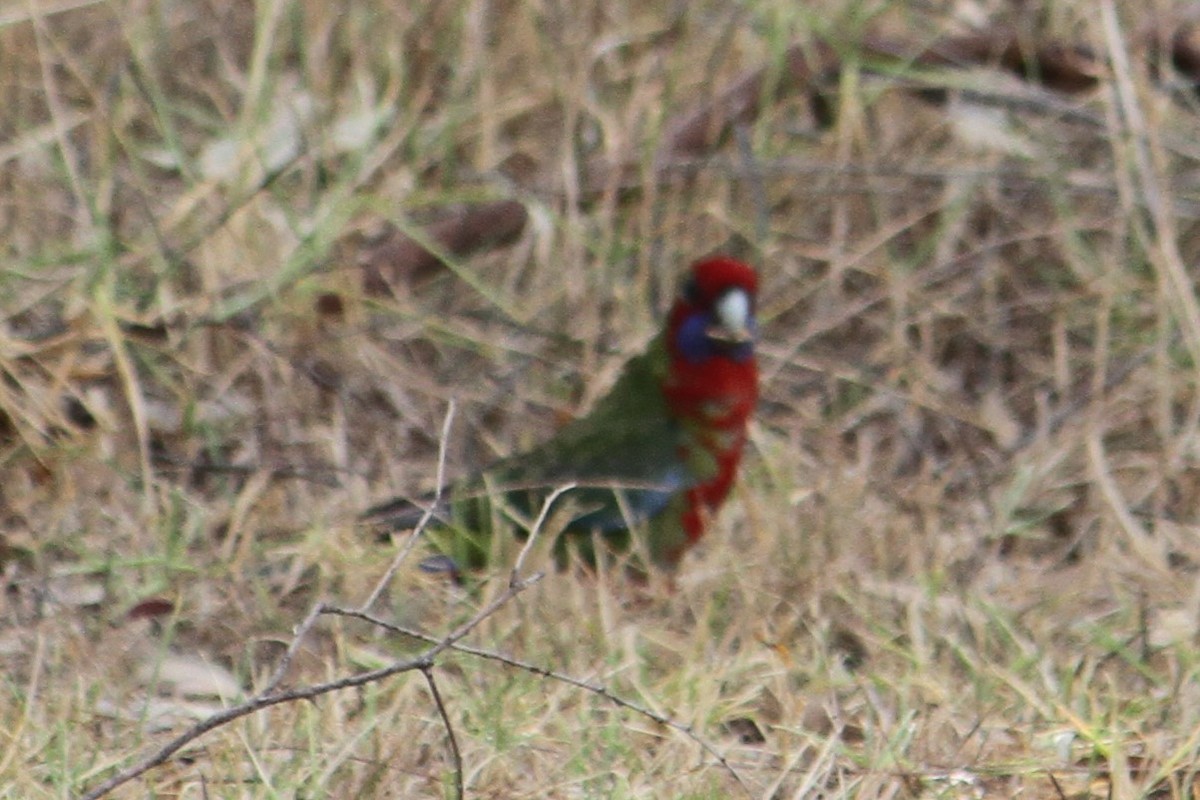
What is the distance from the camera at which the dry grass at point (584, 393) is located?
2.45 metres

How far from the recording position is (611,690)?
2.57 meters

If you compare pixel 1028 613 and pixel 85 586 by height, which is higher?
pixel 85 586

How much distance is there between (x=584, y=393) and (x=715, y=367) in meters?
0.47

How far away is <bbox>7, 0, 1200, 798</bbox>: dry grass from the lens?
245cm

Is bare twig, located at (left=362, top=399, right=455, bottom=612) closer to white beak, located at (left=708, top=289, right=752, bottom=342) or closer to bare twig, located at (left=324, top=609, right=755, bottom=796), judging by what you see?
bare twig, located at (left=324, top=609, right=755, bottom=796)

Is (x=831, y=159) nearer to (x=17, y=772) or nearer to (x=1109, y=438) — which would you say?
(x=1109, y=438)

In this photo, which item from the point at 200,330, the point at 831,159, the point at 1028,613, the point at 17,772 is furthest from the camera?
the point at 831,159

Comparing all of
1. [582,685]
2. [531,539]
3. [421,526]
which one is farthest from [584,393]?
[582,685]

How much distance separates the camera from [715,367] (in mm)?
3365

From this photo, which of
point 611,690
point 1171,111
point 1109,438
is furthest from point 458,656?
point 1171,111

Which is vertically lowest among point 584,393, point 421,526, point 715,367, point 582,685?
point 584,393

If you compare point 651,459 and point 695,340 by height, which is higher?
point 695,340

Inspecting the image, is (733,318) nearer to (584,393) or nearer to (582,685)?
(584,393)

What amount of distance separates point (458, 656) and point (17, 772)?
62 centimetres
